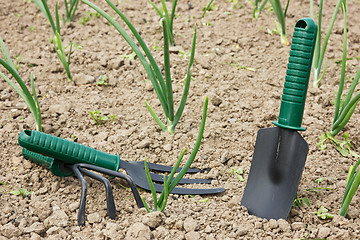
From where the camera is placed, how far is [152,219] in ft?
4.75

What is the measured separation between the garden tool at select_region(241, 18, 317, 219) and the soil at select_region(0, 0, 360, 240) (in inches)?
2.8

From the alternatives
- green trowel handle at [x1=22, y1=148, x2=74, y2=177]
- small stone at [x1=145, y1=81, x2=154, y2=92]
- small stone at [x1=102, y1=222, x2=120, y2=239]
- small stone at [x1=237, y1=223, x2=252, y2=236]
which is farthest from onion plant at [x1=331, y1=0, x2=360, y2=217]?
green trowel handle at [x1=22, y1=148, x2=74, y2=177]

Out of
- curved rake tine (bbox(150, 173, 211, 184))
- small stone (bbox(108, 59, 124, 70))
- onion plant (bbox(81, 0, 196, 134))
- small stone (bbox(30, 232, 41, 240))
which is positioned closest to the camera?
small stone (bbox(30, 232, 41, 240))

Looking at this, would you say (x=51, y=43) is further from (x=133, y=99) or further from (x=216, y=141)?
(x=216, y=141)

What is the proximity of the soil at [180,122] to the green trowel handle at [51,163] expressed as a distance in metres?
0.04

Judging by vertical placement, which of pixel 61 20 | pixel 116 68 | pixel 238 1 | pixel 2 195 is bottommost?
pixel 2 195

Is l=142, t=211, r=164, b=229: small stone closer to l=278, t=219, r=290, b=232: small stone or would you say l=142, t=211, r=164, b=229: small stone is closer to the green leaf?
l=278, t=219, r=290, b=232: small stone

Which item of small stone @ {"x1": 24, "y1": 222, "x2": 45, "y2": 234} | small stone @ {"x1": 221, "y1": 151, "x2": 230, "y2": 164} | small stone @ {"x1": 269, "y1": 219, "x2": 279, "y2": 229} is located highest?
small stone @ {"x1": 221, "y1": 151, "x2": 230, "y2": 164}

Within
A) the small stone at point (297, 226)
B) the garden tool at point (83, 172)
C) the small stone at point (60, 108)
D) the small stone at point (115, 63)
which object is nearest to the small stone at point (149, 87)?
the small stone at point (115, 63)

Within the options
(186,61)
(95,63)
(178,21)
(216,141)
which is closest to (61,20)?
(95,63)

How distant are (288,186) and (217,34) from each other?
52.3 inches

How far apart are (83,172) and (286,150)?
30.1 inches

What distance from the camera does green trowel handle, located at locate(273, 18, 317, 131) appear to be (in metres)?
1.46

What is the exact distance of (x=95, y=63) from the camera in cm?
238
